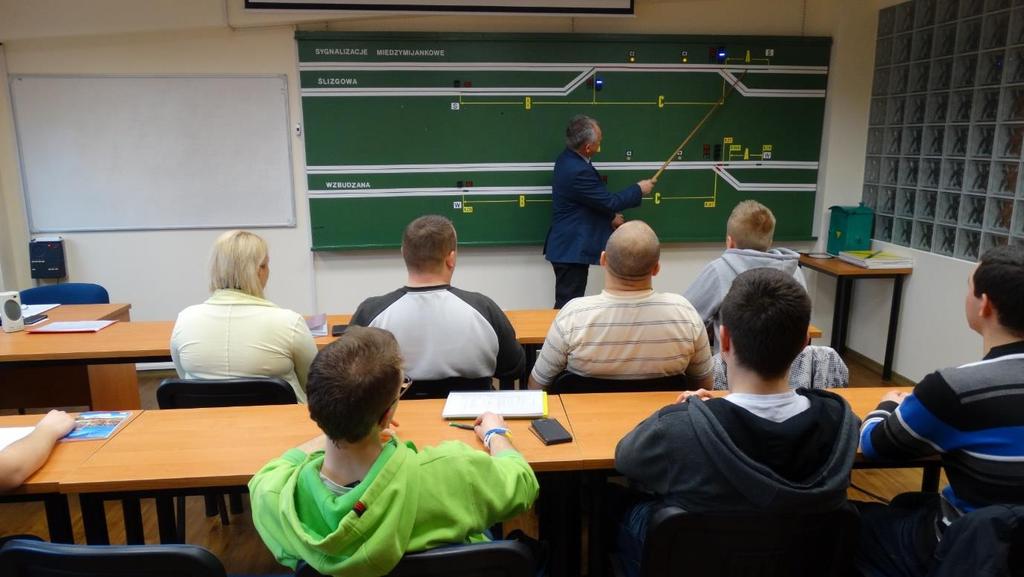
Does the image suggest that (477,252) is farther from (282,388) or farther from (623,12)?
(282,388)

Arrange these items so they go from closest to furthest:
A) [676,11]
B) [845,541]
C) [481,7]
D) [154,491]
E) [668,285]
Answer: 1. [845,541]
2. [154,491]
3. [481,7]
4. [676,11]
5. [668,285]

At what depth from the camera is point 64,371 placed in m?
2.94

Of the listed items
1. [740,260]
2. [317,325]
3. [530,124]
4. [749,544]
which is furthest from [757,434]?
[530,124]

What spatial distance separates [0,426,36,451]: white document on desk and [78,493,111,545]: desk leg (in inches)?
9.0

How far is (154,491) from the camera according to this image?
63.4 inches

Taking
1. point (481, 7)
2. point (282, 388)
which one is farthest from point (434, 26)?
point (282, 388)

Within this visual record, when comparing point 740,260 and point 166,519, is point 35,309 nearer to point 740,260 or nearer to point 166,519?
point 166,519

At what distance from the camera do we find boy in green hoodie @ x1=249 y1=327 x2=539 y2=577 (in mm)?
1122

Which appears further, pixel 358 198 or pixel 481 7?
pixel 358 198

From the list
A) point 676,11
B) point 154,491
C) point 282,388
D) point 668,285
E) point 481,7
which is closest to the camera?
point 154,491

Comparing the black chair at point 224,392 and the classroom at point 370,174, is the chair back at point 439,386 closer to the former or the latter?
the black chair at point 224,392

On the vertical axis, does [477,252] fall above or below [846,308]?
above

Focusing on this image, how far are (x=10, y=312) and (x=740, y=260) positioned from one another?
3.12 meters

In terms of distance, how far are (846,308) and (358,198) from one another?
3.45 m
